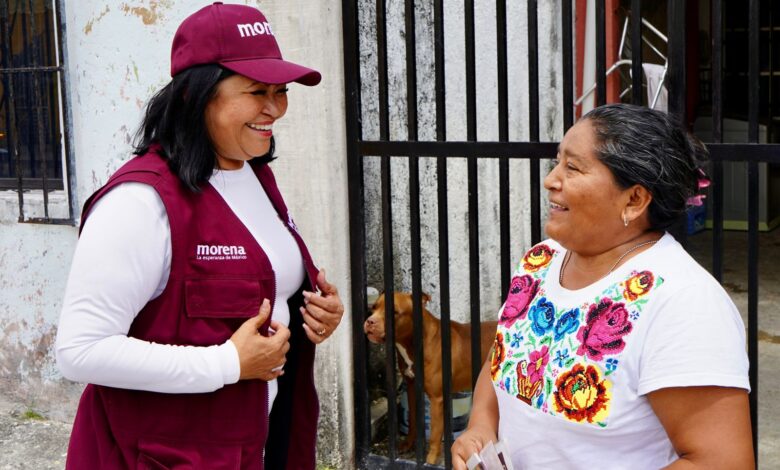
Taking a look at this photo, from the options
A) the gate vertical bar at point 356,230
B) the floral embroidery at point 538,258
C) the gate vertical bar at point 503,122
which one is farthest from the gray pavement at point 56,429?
the floral embroidery at point 538,258

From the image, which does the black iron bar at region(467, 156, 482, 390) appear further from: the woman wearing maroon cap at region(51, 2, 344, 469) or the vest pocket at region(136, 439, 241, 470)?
the vest pocket at region(136, 439, 241, 470)

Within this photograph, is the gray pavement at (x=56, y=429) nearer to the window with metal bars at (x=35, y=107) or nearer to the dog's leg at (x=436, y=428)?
the window with metal bars at (x=35, y=107)

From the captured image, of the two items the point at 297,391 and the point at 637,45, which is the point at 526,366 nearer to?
the point at 297,391

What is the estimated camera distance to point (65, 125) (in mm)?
4559

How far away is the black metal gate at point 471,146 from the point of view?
9.68 feet

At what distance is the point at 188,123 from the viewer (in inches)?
84.3

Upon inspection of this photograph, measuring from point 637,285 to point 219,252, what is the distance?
882 mm

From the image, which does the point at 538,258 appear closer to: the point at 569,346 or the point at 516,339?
the point at 516,339

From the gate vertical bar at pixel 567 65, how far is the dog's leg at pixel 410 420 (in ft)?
4.80

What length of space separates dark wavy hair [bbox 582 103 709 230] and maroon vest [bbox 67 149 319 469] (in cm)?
80

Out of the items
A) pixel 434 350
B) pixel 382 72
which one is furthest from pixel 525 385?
pixel 434 350

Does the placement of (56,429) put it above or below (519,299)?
below

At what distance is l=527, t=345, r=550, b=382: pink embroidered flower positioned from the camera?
6.61ft

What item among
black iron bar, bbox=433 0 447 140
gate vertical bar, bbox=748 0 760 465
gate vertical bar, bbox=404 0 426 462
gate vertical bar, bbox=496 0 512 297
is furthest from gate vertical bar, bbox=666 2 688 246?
gate vertical bar, bbox=404 0 426 462
